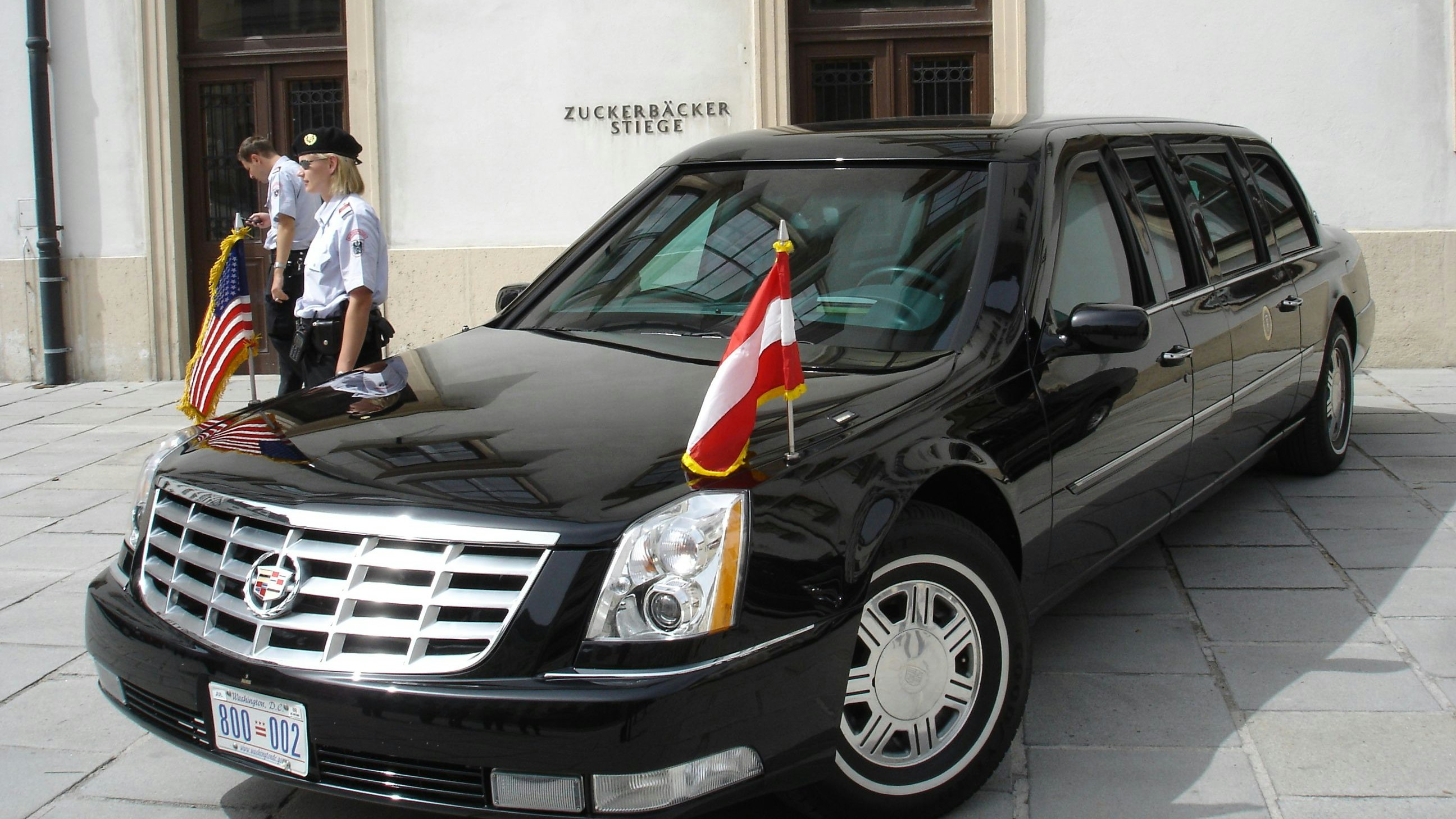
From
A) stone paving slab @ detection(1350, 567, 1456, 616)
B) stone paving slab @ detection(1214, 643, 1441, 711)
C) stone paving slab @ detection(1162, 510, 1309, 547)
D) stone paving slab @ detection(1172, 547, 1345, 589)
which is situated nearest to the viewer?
stone paving slab @ detection(1214, 643, 1441, 711)

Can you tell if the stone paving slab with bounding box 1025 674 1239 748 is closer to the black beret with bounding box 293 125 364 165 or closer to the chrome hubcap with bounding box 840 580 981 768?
the chrome hubcap with bounding box 840 580 981 768

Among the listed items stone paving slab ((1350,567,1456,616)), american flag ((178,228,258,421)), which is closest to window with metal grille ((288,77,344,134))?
american flag ((178,228,258,421))

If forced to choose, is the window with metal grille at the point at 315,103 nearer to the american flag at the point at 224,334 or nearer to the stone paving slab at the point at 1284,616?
the american flag at the point at 224,334

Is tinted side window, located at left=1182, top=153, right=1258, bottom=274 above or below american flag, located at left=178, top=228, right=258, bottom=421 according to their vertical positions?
above

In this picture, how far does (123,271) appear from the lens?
10922 millimetres

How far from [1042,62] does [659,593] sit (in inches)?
321

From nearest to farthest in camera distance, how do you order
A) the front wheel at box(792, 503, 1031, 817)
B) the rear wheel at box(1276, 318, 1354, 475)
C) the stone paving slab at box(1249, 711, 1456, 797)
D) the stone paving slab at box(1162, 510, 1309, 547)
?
the front wheel at box(792, 503, 1031, 817) < the stone paving slab at box(1249, 711, 1456, 797) < the stone paving slab at box(1162, 510, 1309, 547) < the rear wheel at box(1276, 318, 1354, 475)

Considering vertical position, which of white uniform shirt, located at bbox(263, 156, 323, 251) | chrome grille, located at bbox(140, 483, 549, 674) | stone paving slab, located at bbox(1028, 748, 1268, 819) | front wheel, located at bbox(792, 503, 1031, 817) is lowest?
stone paving slab, located at bbox(1028, 748, 1268, 819)

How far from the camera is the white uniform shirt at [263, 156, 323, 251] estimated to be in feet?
24.7

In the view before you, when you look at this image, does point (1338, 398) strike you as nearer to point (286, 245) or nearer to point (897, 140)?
point (897, 140)

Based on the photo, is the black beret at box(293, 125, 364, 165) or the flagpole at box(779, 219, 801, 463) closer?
the flagpole at box(779, 219, 801, 463)

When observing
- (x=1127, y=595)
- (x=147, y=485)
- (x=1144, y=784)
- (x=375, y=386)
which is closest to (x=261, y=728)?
(x=147, y=485)

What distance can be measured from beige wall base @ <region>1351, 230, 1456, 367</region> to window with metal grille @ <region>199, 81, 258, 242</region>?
27.2 feet

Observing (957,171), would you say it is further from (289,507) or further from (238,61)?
(238,61)
